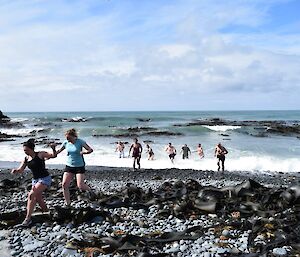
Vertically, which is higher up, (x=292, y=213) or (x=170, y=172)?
(x=292, y=213)

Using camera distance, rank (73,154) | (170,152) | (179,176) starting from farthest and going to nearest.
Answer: (170,152) → (179,176) → (73,154)

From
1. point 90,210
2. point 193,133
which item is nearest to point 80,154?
point 90,210

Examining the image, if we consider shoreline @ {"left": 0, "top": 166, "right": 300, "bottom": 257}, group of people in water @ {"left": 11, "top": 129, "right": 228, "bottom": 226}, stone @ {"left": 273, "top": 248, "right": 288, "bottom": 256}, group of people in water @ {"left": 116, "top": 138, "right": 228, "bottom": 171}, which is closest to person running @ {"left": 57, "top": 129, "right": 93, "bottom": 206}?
group of people in water @ {"left": 11, "top": 129, "right": 228, "bottom": 226}

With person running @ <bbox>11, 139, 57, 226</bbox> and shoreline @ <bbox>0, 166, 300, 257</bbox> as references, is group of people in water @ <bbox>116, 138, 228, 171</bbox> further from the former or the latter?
person running @ <bbox>11, 139, 57, 226</bbox>

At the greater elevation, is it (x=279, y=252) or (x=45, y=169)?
(x=45, y=169)

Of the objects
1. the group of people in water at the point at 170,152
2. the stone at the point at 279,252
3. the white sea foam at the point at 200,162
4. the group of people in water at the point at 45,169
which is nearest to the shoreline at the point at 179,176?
the group of people in water at the point at 170,152

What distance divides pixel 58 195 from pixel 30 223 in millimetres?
3340

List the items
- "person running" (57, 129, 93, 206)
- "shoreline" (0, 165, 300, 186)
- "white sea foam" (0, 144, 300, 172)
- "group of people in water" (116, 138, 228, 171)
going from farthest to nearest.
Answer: "white sea foam" (0, 144, 300, 172) → "group of people in water" (116, 138, 228, 171) → "shoreline" (0, 165, 300, 186) → "person running" (57, 129, 93, 206)

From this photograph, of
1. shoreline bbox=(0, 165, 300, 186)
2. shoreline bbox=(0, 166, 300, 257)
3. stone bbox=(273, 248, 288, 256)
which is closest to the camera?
stone bbox=(273, 248, 288, 256)

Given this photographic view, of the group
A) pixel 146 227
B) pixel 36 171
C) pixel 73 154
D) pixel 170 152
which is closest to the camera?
pixel 146 227

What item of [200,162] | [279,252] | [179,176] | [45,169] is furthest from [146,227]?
[200,162]

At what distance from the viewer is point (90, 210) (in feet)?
27.9

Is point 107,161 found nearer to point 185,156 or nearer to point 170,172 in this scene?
Answer: point 185,156

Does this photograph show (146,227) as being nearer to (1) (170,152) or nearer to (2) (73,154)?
(2) (73,154)
